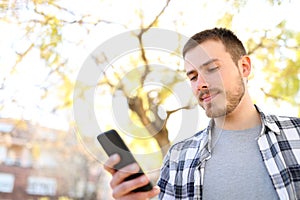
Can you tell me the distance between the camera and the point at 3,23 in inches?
61.1

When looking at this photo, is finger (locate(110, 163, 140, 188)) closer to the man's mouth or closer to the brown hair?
the man's mouth

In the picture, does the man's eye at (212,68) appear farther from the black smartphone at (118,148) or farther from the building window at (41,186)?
the building window at (41,186)

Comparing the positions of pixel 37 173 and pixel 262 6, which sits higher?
pixel 262 6

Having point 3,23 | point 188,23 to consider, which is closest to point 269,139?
point 188,23

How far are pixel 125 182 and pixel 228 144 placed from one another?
1.25 ft

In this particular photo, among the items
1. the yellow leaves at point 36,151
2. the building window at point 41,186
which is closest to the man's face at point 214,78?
the yellow leaves at point 36,151

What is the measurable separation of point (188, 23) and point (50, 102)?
2.46 ft

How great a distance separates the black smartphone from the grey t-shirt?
0.95 ft

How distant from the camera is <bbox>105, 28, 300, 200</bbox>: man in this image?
0.60m

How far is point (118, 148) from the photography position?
1.24 feet

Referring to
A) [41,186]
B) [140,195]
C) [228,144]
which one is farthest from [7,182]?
[140,195]

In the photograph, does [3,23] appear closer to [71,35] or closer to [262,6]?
[71,35]

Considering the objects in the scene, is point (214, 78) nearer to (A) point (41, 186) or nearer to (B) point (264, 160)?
(B) point (264, 160)

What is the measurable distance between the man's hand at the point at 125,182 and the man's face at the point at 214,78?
0.69 feet
